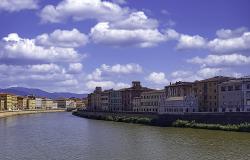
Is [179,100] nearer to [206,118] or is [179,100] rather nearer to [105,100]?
[206,118]

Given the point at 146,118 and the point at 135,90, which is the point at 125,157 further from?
the point at 135,90

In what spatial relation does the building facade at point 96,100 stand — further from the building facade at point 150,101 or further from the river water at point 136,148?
the river water at point 136,148

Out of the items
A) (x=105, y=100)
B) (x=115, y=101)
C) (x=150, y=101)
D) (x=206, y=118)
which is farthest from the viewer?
(x=105, y=100)

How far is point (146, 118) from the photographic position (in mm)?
93938

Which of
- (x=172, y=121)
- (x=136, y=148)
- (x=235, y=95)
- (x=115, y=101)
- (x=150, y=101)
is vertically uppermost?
(x=235, y=95)

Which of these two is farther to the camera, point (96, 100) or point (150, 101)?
point (96, 100)

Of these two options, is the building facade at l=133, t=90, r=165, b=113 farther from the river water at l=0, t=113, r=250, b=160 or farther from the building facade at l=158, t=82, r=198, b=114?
the river water at l=0, t=113, r=250, b=160

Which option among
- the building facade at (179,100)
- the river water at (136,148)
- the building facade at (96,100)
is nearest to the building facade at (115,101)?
the building facade at (96,100)

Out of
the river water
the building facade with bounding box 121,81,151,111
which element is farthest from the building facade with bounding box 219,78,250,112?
the building facade with bounding box 121,81,151,111

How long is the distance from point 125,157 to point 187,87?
243 ft

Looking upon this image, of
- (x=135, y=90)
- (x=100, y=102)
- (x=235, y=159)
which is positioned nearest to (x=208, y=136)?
(x=235, y=159)

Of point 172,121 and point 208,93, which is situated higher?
point 208,93

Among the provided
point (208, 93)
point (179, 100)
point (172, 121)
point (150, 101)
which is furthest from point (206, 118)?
point (150, 101)

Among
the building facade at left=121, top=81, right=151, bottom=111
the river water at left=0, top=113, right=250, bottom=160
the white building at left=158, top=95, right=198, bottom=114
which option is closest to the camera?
the river water at left=0, top=113, right=250, bottom=160
